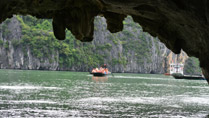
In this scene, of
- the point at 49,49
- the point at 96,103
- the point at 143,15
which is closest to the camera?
the point at 143,15

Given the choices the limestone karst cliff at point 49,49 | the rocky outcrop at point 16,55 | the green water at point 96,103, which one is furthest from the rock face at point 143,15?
the limestone karst cliff at point 49,49

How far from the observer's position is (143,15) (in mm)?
12758

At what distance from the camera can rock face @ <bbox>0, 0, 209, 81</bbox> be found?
969cm

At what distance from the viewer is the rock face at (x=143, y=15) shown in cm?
969

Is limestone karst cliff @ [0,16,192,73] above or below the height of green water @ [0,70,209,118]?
above

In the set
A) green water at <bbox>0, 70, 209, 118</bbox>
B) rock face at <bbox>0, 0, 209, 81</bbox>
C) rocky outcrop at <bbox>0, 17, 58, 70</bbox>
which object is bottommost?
green water at <bbox>0, 70, 209, 118</bbox>

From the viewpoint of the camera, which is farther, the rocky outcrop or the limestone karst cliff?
the limestone karst cliff

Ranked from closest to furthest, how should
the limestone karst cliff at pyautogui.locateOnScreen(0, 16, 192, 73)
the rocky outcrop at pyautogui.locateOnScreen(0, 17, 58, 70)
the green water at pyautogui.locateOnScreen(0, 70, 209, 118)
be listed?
1. the green water at pyautogui.locateOnScreen(0, 70, 209, 118)
2. the rocky outcrop at pyautogui.locateOnScreen(0, 17, 58, 70)
3. the limestone karst cliff at pyautogui.locateOnScreen(0, 16, 192, 73)

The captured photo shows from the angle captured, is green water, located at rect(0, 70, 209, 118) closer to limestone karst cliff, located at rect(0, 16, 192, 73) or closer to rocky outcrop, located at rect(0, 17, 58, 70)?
rocky outcrop, located at rect(0, 17, 58, 70)

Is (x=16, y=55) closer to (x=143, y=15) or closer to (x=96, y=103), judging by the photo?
(x=96, y=103)

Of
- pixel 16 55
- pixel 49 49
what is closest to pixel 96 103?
pixel 16 55

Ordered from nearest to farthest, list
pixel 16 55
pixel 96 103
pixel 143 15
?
pixel 143 15 < pixel 96 103 < pixel 16 55

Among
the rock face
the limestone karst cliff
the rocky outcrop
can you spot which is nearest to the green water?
the rock face

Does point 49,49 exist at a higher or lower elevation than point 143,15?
higher
